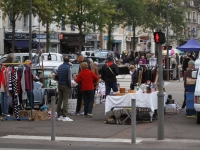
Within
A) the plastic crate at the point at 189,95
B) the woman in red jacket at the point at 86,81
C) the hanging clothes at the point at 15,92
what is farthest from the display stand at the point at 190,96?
the hanging clothes at the point at 15,92

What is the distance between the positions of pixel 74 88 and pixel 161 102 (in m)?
7.68

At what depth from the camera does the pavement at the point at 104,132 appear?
530 inches

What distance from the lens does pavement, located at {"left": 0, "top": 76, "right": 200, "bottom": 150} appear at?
1345cm

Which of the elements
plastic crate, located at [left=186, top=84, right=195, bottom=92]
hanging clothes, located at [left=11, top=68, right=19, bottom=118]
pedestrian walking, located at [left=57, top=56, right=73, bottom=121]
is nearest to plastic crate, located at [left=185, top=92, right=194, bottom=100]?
plastic crate, located at [left=186, top=84, right=195, bottom=92]

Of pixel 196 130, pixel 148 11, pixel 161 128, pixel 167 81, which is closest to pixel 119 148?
pixel 161 128

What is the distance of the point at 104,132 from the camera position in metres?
15.1

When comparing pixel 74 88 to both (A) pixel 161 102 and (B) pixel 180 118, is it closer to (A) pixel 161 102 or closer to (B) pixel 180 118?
(B) pixel 180 118

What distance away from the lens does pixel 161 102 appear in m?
13.6

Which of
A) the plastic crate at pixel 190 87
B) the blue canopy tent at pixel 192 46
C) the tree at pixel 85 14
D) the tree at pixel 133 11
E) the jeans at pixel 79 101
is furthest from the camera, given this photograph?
the tree at pixel 133 11

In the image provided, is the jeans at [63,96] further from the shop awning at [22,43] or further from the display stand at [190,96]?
the shop awning at [22,43]

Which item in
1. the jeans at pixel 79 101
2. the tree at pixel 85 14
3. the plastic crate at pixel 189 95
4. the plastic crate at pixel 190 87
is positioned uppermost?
the tree at pixel 85 14

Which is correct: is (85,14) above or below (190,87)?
above

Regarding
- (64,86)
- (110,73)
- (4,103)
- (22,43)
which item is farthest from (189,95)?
(22,43)

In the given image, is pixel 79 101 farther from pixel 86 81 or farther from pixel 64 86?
pixel 64 86
